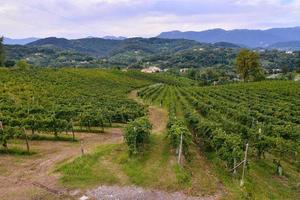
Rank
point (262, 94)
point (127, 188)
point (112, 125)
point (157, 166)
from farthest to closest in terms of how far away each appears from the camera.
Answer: point (262, 94)
point (112, 125)
point (157, 166)
point (127, 188)

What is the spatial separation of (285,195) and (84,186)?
12590 mm

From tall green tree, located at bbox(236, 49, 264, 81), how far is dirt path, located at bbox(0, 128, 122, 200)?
73.3 metres

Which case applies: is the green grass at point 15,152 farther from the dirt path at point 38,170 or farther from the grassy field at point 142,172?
the grassy field at point 142,172

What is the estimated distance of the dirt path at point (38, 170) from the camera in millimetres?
20294

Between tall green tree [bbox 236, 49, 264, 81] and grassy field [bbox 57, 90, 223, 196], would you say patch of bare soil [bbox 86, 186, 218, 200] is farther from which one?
tall green tree [bbox 236, 49, 264, 81]

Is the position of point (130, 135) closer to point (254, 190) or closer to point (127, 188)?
point (127, 188)

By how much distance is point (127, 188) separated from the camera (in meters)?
21.1

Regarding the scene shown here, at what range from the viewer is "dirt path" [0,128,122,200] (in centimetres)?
2029

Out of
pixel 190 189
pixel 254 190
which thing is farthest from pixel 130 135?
pixel 254 190

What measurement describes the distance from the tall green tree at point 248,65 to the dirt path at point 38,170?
7331 centimetres

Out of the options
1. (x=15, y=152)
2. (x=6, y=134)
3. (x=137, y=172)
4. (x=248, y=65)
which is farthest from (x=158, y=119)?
(x=248, y=65)

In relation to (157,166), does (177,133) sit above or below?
above

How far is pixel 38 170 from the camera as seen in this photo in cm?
2412

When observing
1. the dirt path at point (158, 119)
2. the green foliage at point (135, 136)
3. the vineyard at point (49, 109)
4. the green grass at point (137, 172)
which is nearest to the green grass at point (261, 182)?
the green grass at point (137, 172)
